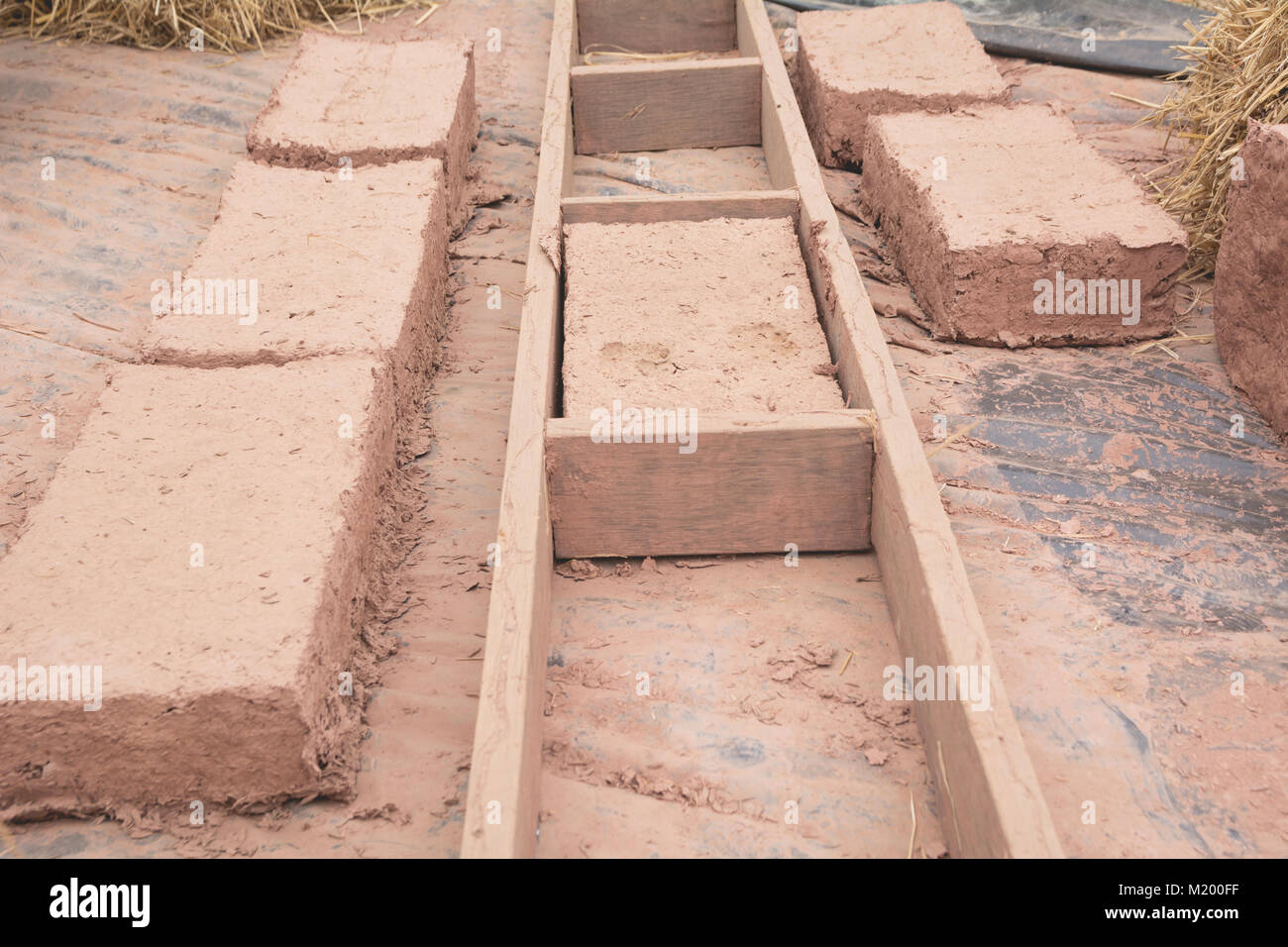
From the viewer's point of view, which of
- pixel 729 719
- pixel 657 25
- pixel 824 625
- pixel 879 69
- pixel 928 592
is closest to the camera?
pixel 928 592

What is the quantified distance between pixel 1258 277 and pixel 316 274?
9.10ft

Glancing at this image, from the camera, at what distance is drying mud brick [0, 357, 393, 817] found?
207cm

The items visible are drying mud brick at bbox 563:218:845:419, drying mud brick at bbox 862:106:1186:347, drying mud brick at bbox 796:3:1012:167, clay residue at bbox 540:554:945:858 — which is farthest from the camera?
drying mud brick at bbox 796:3:1012:167

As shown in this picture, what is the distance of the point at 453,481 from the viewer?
9.91ft

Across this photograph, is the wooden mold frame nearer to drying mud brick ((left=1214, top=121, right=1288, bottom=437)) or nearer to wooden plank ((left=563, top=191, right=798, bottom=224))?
wooden plank ((left=563, top=191, right=798, bottom=224))

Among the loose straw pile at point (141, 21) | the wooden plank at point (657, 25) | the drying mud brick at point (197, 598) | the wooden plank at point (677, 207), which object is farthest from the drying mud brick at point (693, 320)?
the loose straw pile at point (141, 21)

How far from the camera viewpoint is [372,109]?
420 cm

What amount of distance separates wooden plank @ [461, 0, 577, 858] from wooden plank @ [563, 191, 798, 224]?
15 centimetres

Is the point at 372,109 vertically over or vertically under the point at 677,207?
over

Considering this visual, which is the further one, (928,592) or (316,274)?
(316,274)

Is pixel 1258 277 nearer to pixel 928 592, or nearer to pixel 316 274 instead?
pixel 928 592
